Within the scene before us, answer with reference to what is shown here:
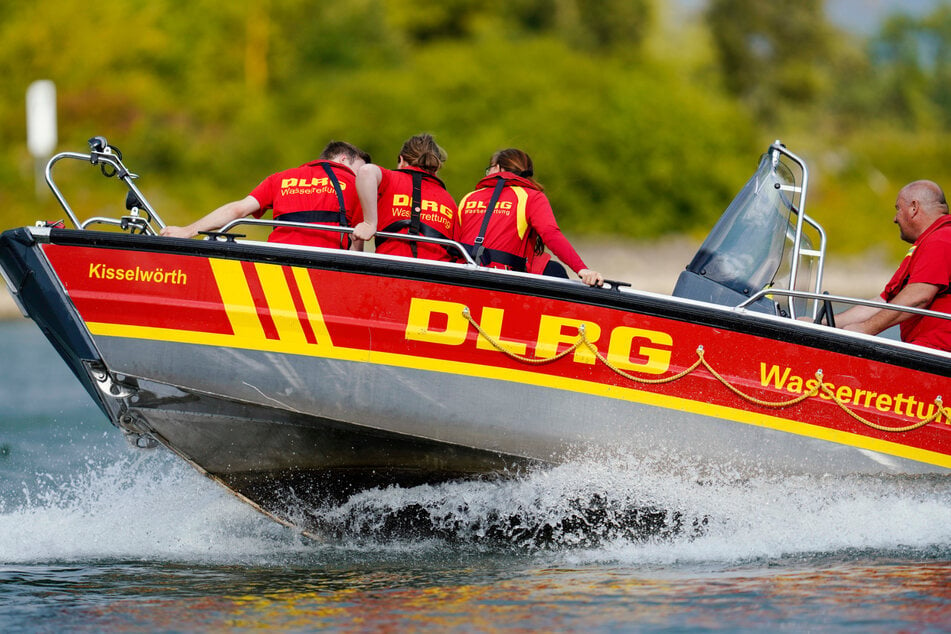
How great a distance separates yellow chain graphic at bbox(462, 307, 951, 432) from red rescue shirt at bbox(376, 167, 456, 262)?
1.75ft

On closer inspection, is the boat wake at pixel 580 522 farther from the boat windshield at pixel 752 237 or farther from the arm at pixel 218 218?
the arm at pixel 218 218

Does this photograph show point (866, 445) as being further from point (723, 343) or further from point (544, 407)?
point (544, 407)

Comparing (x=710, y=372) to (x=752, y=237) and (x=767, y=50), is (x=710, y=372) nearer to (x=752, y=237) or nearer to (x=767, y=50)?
(x=752, y=237)

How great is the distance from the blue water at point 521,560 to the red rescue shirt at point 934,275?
2.18 ft

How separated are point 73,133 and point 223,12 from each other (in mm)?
8340

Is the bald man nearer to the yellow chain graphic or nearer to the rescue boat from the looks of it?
the rescue boat

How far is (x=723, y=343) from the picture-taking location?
5.57 metres

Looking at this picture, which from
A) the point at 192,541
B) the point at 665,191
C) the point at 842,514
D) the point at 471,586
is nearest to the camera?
the point at 471,586

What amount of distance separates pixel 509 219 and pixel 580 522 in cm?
154

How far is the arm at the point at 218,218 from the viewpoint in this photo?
570 centimetres

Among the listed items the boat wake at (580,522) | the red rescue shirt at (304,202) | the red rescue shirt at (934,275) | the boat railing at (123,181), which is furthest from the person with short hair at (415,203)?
the red rescue shirt at (934,275)

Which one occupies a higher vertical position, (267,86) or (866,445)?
(267,86)

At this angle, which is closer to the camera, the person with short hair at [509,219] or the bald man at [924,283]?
the bald man at [924,283]

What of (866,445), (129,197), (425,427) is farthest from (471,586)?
(129,197)
